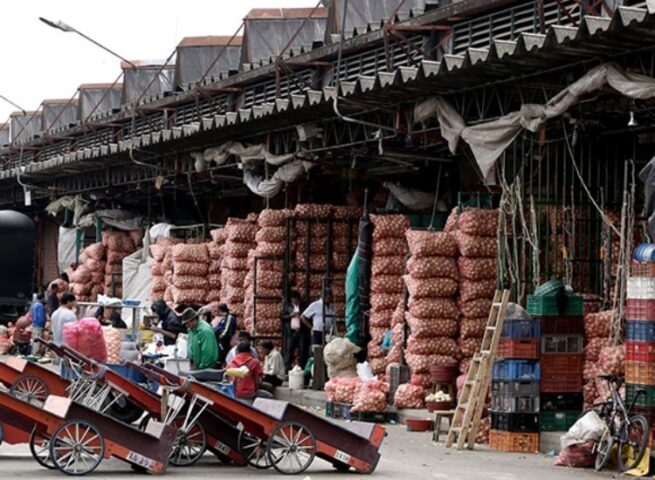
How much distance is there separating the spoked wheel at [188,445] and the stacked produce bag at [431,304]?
6.40m

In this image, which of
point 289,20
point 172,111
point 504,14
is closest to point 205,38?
point 172,111

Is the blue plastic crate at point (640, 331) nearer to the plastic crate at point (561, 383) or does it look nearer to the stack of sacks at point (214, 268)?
the plastic crate at point (561, 383)

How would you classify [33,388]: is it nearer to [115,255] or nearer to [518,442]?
[518,442]

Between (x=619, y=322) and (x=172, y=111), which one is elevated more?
(x=172, y=111)

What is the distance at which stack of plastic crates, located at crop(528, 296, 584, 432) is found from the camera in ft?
55.9

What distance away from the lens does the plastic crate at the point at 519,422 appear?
54.8 ft

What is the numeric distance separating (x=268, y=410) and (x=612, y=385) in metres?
3.73

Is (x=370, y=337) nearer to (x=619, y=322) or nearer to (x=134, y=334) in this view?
(x=134, y=334)

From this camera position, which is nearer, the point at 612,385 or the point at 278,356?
the point at 612,385

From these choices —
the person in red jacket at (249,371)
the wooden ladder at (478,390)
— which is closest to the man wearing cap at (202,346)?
the person in red jacket at (249,371)

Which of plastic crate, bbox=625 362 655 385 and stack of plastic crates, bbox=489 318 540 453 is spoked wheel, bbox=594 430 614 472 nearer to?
plastic crate, bbox=625 362 655 385

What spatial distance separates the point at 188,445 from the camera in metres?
14.4

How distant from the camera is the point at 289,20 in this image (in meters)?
33.2

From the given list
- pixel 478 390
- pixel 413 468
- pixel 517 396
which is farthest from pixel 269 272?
pixel 413 468
